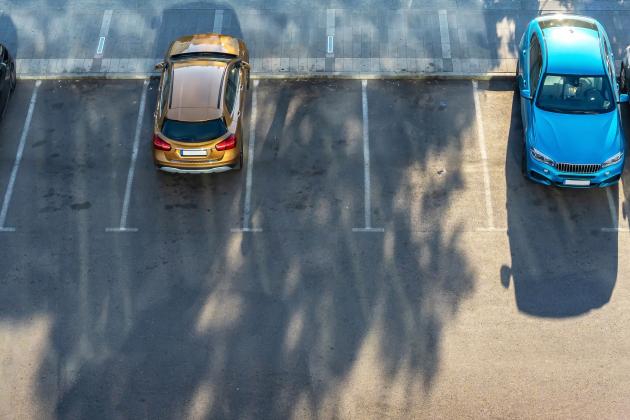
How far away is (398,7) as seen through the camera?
58.2 ft

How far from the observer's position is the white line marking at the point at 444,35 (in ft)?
55.0

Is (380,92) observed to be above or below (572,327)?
above

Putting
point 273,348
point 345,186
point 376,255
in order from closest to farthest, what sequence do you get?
point 273,348
point 376,255
point 345,186

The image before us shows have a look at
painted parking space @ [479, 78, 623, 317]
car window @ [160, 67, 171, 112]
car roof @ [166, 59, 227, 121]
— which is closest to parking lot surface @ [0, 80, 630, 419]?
painted parking space @ [479, 78, 623, 317]

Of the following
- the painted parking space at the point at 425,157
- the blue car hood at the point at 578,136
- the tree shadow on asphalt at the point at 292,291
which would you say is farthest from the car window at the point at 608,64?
the painted parking space at the point at 425,157

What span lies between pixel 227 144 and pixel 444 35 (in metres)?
6.33

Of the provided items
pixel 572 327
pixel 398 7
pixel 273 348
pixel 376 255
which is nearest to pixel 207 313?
pixel 273 348

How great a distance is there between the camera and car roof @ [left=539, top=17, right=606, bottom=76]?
14492 millimetres

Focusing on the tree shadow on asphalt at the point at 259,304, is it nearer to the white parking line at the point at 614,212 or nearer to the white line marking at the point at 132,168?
the white line marking at the point at 132,168

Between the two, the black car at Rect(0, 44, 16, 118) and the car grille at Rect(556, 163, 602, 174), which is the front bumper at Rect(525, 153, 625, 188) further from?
the black car at Rect(0, 44, 16, 118)

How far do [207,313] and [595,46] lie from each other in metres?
9.39

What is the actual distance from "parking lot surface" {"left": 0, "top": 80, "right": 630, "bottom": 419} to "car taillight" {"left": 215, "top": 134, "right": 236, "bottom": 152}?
919 mm

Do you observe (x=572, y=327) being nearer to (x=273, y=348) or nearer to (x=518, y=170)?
(x=518, y=170)

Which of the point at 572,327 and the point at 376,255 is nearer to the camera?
the point at 572,327
